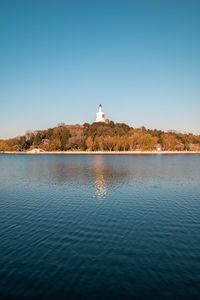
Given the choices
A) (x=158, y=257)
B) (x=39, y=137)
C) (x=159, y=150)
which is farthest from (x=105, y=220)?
(x=39, y=137)

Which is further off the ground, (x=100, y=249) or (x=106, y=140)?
(x=106, y=140)

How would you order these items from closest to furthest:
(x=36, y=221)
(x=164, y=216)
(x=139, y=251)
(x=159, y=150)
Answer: (x=139, y=251) → (x=36, y=221) → (x=164, y=216) → (x=159, y=150)

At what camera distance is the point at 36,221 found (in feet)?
56.2

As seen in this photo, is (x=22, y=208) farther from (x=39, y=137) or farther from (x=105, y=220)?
(x=39, y=137)

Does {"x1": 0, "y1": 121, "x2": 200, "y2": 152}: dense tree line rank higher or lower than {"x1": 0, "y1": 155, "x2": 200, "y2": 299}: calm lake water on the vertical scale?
higher

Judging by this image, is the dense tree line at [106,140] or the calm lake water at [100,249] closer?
the calm lake water at [100,249]

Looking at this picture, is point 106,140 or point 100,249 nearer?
point 100,249

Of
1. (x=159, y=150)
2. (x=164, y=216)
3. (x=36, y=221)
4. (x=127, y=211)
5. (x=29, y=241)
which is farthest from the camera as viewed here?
(x=159, y=150)

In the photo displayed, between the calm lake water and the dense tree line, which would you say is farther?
the dense tree line

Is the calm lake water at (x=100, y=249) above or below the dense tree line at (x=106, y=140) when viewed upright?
below

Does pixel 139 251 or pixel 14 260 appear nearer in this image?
pixel 14 260

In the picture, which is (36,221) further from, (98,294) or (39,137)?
(39,137)

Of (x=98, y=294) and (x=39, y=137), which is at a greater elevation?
(x=39, y=137)

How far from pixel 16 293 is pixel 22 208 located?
1301 cm
